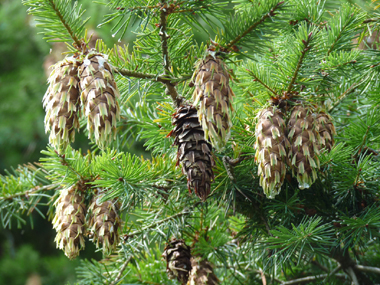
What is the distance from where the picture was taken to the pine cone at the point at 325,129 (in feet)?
2.00

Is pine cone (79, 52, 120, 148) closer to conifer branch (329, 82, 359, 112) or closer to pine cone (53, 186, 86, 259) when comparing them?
pine cone (53, 186, 86, 259)

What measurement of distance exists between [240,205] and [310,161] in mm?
188

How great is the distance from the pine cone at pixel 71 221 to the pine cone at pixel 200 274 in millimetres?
214

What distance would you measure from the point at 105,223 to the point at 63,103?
0.22 meters

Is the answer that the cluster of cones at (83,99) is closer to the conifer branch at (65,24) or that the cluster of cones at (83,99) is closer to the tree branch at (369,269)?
the conifer branch at (65,24)

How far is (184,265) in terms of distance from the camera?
701mm

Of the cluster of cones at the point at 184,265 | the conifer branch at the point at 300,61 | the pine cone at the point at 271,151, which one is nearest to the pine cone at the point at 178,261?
the cluster of cones at the point at 184,265

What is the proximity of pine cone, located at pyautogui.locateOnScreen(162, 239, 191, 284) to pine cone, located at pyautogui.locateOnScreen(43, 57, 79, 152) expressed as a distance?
1.01 ft

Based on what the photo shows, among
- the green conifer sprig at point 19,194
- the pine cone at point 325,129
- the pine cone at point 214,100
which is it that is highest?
the pine cone at point 214,100

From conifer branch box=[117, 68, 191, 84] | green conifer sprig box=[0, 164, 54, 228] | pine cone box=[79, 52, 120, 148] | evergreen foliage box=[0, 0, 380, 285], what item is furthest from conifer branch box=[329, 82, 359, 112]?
green conifer sprig box=[0, 164, 54, 228]

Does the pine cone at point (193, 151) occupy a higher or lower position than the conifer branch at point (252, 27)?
lower

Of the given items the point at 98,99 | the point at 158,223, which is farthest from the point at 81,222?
the point at 98,99

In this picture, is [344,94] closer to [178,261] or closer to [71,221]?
[178,261]

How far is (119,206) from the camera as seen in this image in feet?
2.20
